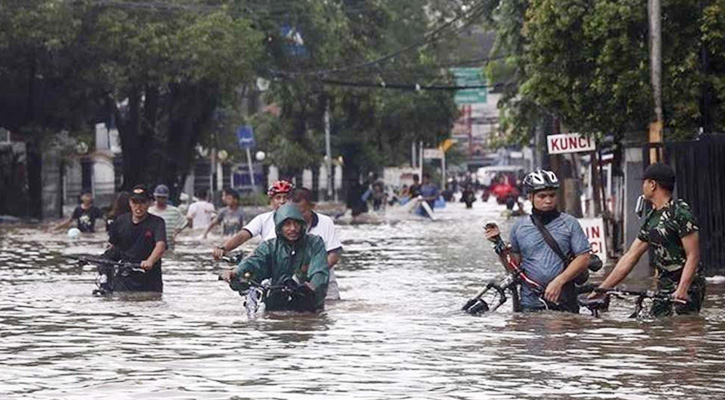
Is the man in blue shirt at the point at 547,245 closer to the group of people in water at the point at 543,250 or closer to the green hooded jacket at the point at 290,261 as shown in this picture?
the group of people in water at the point at 543,250

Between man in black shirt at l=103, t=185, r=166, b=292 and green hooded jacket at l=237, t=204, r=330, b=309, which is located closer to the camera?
green hooded jacket at l=237, t=204, r=330, b=309

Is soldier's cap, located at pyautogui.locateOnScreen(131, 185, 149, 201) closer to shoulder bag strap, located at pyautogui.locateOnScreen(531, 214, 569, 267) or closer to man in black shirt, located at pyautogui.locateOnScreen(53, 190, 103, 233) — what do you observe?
shoulder bag strap, located at pyautogui.locateOnScreen(531, 214, 569, 267)

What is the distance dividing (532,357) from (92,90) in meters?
44.1

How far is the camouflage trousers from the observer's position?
16.2 meters

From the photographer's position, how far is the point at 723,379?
43.2 feet

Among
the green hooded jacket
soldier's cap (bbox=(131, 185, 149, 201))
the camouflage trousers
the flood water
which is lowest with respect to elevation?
the flood water

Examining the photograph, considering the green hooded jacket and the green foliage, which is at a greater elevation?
the green foliage

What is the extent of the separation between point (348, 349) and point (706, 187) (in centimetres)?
1099

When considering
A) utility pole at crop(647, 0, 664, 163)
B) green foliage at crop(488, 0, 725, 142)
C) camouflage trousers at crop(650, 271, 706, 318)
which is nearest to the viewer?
camouflage trousers at crop(650, 271, 706, 318)

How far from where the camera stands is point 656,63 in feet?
87.1

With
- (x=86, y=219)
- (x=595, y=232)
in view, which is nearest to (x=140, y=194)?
(x=595, y=232)

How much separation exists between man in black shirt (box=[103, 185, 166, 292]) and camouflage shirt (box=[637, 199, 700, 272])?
669cm

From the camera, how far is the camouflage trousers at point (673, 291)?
53.1 ft

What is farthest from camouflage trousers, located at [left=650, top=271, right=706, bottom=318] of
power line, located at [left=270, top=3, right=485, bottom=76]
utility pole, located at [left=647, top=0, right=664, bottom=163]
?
power line, located at [left=270, top=3, right=485, bottom=76]
